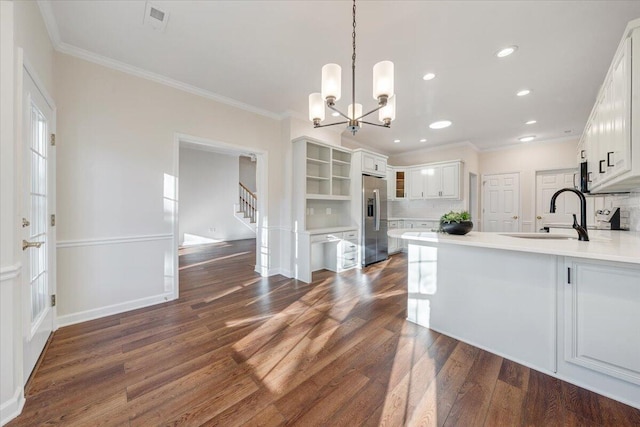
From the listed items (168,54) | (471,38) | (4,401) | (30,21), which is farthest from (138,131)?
(471,38)

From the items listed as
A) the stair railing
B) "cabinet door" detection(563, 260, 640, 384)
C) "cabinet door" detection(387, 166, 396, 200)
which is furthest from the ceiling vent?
the stair railing

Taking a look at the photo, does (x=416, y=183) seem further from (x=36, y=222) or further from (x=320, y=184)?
(x=36, y=222)

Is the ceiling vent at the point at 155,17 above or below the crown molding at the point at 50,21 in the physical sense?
above

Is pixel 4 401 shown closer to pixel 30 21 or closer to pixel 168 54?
pixel 30 21

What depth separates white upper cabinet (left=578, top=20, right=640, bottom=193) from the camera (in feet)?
5.00

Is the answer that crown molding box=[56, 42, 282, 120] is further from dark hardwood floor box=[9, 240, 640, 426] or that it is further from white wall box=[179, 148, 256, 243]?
white wall box=[179, 148, 256, 243]

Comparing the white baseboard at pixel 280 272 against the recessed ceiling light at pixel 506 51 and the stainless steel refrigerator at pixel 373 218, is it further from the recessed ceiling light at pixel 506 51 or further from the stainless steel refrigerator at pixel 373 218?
the recessed ceiling light at pixel 506 51

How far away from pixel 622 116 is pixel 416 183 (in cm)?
467

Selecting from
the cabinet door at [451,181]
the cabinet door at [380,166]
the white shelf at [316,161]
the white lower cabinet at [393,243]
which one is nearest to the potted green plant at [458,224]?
the white shelf at [316,161]

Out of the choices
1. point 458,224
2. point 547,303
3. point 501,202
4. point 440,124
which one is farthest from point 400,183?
point 547,303

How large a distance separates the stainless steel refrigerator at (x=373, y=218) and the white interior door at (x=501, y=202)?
128 inches

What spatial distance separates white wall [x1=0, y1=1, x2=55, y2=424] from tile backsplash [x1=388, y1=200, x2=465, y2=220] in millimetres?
6756

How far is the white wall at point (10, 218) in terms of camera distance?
1359 millimetres

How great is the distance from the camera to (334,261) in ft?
15.0
